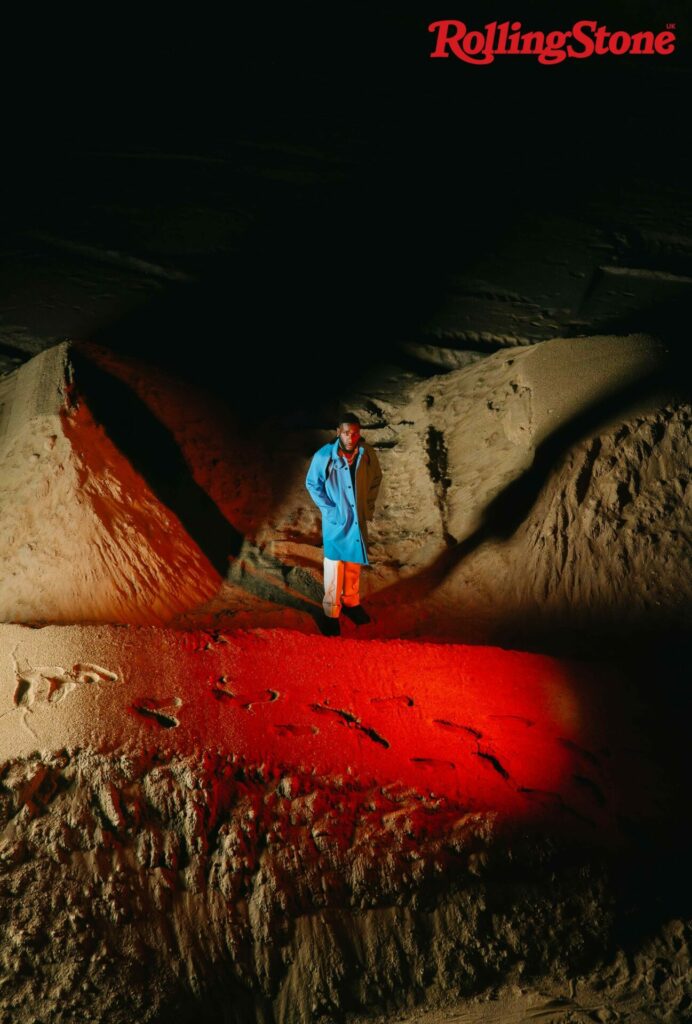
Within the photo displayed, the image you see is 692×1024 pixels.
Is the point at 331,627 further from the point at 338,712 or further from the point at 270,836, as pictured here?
the point at 270,836

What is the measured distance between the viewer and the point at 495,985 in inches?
132

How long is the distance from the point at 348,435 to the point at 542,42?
9.51 metres

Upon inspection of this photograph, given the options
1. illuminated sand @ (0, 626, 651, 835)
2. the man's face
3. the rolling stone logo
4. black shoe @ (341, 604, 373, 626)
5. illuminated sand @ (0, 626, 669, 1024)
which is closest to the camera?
illuminated sand @ (0, 626, 669, 1024)

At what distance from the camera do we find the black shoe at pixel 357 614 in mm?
4441

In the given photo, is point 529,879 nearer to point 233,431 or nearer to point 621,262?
point 233,431

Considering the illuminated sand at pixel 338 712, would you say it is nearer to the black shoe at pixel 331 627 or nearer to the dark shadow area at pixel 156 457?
the black shoe at pixel 331 627

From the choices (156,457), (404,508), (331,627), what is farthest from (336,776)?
(156,457)

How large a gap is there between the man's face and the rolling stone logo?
893cm

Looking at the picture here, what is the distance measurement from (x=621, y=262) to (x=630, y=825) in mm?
5211

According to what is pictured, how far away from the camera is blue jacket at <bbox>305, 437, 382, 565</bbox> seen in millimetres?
3949

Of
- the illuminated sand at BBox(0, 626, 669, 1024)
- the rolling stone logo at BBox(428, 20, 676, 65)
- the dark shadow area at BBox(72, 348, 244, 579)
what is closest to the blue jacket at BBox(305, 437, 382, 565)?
the illuminated sand at BBox(0, 626, 669, 1024)

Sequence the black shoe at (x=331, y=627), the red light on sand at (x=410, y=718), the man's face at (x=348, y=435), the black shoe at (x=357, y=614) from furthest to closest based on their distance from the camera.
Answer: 1. the black shoe at (x=357, y=614)
2. the black shoe at (x=331, y=627)
3. the man's face at (x=348, y=435)
4. the red light on sand at (x=410, y=718)

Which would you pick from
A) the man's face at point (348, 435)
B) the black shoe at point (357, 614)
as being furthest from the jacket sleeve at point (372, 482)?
the black shoe at point (357, 614)

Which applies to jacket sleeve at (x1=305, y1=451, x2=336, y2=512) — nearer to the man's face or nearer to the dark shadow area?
the man's face
